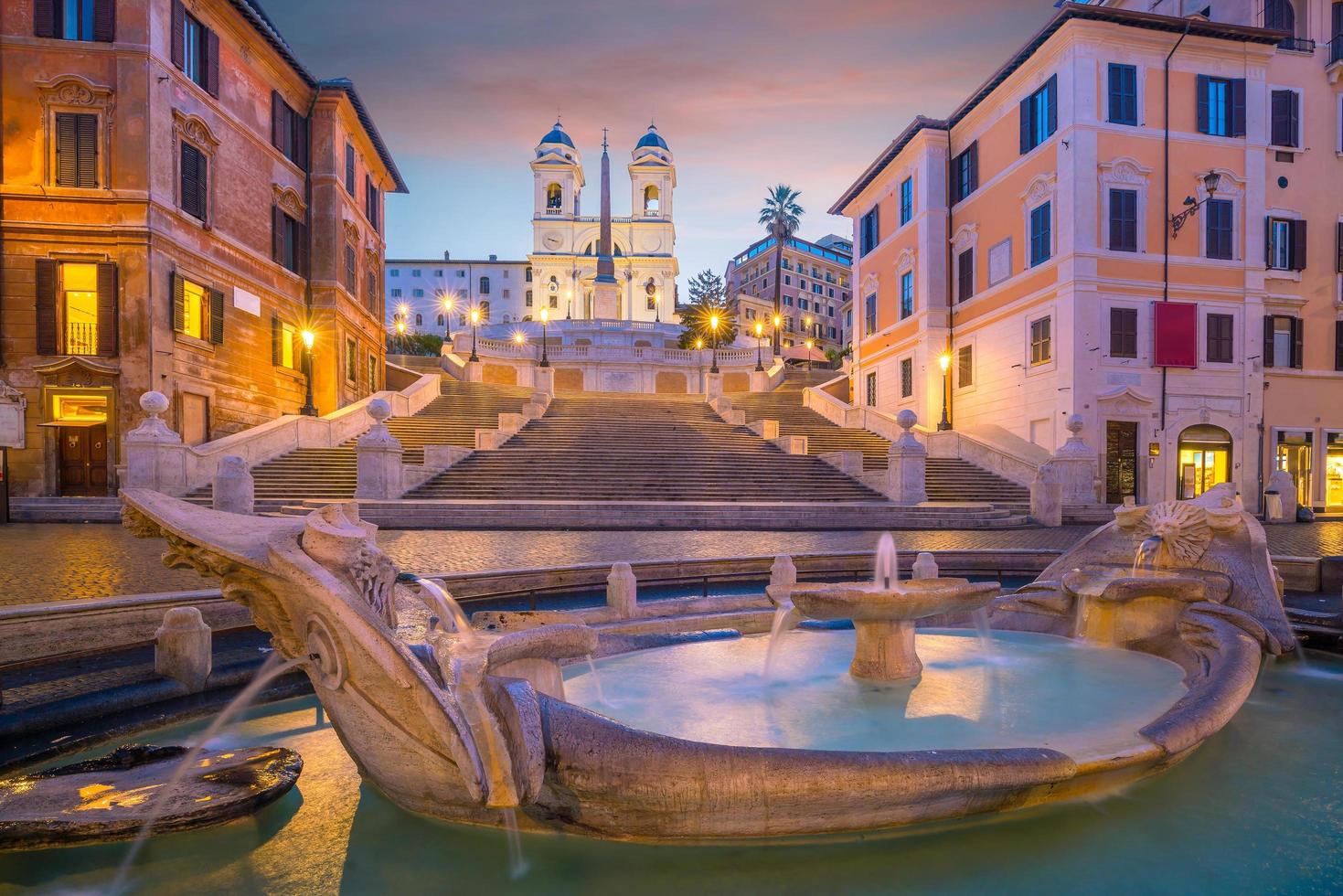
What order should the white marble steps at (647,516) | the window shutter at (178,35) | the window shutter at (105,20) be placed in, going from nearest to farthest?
the white marble steps at (647,516)
the window shutter at (105,20)
the window shutter at (178,35)

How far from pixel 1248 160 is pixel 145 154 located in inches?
1324

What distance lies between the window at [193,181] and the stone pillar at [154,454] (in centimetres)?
880

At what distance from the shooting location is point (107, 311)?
2022 cm

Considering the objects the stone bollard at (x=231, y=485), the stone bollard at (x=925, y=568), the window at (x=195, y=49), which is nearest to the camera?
the stone bollard at (x=925, y=568)

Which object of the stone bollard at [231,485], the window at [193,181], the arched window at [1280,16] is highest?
the arched window at [1280,16]

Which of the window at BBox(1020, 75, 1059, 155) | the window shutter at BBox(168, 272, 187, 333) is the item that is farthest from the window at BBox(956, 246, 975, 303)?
the window shutter at BBox(168, 272, 187, 333)

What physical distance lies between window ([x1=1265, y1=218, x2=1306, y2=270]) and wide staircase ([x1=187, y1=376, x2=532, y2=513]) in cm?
2700

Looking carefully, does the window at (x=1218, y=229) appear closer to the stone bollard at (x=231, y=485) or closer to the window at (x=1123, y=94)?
the window at (x=1123, y=94)

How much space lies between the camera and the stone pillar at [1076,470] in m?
19.0

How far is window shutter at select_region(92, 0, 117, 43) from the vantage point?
20.4 meters

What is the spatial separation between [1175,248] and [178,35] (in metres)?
31.2

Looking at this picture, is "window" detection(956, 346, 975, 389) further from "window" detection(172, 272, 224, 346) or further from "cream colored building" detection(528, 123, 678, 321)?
"cream colored building" detection(528, 123, 678, 321)

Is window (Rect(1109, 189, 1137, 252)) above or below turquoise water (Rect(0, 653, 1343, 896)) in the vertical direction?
above

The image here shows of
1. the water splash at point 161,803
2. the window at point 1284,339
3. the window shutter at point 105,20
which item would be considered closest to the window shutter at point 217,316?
the window shutter at point 105,20
